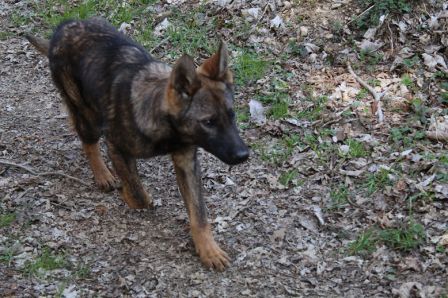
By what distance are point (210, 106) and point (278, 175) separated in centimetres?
173

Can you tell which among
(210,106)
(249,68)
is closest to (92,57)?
(210,106)

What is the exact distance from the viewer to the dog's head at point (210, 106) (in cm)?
471

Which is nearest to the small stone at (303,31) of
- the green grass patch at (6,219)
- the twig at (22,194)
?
the twig at (22,194)

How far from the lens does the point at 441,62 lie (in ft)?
23.4

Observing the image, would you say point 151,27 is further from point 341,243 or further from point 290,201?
point 341,243

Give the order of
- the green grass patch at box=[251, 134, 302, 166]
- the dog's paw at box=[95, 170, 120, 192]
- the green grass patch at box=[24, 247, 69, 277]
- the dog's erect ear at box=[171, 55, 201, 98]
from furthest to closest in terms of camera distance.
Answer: the green grass patch at box=[251, 134, 302, 166]
the dog's paw at box=[95, 170, 120, 192]
the green grass patch at box=[24, 247, 69, 277]
the dog's erect ear at box=[171, 55, 201, 98]

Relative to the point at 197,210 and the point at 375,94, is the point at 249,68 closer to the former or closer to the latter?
the point at 375,94

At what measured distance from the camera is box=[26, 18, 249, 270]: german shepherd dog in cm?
475

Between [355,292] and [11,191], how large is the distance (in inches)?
136

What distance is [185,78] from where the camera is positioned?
4676 millimetres

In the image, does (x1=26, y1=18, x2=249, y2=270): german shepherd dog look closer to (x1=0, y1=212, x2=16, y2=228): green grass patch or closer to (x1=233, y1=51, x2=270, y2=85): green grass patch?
(x1=0, y1=212, x2=16, y2=228): green grass patch

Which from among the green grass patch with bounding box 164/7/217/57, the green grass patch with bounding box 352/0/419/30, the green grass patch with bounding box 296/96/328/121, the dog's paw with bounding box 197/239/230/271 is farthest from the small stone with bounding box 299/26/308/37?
the dog's paw with bounding box 197/239/230/271

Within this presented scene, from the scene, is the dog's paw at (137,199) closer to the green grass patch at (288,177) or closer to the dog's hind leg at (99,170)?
the dog's hind leg at (99,170)

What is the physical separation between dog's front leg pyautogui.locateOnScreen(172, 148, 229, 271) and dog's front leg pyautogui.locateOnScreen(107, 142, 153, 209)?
483 mm
